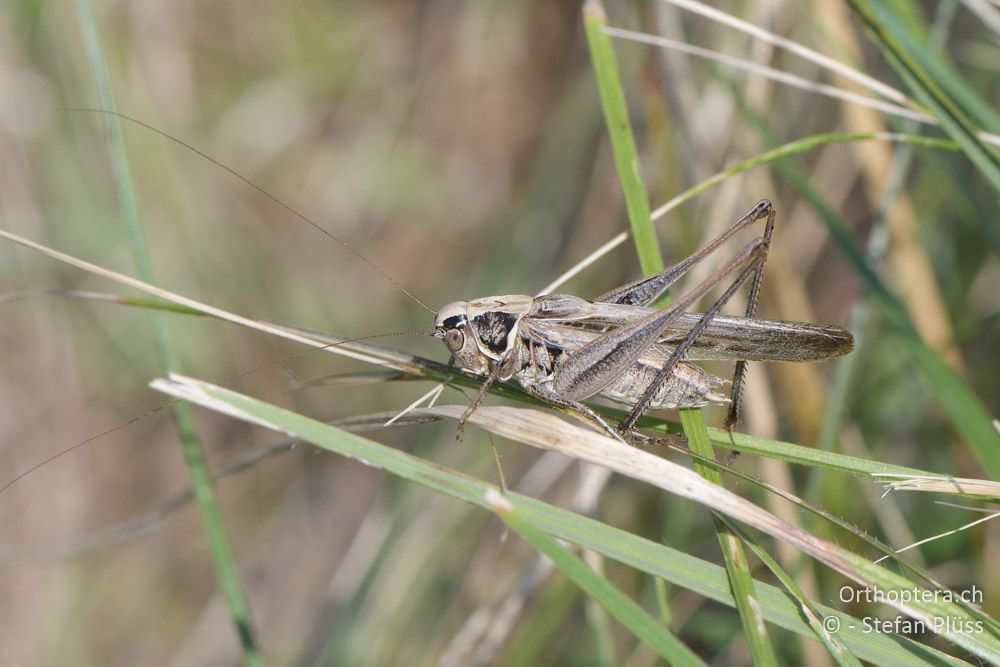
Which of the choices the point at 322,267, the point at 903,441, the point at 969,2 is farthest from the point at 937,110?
the point at 322,267

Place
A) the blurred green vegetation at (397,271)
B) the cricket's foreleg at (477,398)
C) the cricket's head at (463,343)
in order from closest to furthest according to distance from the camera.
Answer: the cricket's foreleg at (477,398) → the cricket's head at (463,343) → the blurred green vegetation at (397,271)

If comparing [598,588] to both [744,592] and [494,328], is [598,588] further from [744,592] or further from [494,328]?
[494,328]

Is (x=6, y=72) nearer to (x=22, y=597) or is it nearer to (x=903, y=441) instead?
(x=22, y=597)

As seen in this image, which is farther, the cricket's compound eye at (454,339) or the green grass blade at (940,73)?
the cricket's compound eye at (454,339)

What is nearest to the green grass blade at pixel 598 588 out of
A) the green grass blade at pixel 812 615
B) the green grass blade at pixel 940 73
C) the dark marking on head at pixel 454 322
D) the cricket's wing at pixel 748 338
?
the green grass blade at pixel 812 615

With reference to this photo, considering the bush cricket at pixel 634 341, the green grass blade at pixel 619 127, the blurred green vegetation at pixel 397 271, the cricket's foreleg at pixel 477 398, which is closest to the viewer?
the cricket's foreleg at pixel 477 398

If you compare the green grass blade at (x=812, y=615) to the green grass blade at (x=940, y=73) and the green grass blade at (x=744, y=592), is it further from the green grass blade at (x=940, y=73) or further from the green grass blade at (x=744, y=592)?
the green grass blade at (x=940, y=73)
